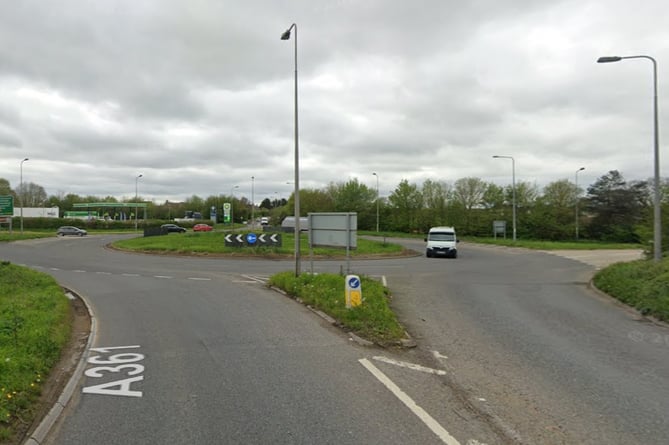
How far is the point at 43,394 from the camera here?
17.6 ft

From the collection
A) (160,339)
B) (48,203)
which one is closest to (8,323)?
(160,339)

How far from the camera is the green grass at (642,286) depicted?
1052 cm

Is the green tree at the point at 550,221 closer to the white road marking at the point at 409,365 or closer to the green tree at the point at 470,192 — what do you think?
the green tree at the point at 470,192

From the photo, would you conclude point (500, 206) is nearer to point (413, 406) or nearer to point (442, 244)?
point (442, 244)

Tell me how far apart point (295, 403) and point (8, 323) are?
614 centimetres

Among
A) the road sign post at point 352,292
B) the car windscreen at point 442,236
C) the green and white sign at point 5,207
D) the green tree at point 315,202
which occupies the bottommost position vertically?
the road sign post at point 352,292

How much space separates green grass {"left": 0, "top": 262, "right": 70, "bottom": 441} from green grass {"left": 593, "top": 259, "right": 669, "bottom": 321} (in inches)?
457

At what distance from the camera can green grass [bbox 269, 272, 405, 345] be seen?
8.06 metres

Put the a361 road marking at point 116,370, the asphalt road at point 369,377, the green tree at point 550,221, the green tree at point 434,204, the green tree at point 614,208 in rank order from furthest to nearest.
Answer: the green tree at point 434,204, the green tree at point 614,208, the green tree at point 550,221, the a361 road marking at point 116,370, the asphalt road at point 369,377

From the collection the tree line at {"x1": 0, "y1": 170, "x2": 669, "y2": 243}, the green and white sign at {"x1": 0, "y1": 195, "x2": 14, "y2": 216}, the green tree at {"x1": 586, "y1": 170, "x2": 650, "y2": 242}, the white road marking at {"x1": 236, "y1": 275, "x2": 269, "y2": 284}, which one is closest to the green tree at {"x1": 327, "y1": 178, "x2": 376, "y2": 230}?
the tree line at {"x1": 0, "y1": 170, "x2": 669, "y2": 243}

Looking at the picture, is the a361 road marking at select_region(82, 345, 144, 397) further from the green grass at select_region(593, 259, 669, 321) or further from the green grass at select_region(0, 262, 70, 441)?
the green grass at select_region(593, 259, 669, 321)

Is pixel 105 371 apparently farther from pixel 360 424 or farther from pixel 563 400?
pixel 563 400

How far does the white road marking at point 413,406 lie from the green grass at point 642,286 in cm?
758

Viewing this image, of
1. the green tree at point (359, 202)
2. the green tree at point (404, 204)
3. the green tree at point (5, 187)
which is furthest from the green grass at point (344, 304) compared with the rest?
the green tree at point (5, 187)
